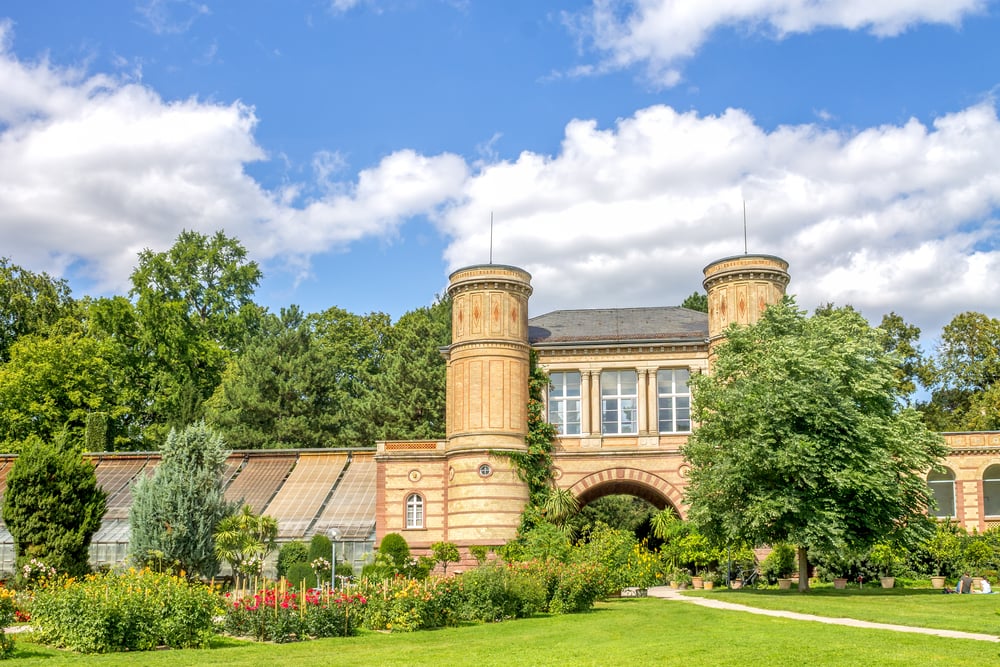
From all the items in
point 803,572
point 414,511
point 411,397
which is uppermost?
point 411,397

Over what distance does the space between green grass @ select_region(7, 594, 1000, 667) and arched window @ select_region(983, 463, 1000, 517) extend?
74.6 feet

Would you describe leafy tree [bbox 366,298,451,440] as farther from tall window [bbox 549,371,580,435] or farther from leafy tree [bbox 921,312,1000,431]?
leafy tree [bbox 921,312,1000,431]

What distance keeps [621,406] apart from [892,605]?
58.7 feet

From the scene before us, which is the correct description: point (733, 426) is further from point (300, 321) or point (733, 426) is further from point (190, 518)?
point (300, 321)

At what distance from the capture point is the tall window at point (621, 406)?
138 ft

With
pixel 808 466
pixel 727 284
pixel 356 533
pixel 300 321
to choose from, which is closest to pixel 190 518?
pixel 356 533

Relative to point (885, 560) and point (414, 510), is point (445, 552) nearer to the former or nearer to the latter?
point (414, 510)

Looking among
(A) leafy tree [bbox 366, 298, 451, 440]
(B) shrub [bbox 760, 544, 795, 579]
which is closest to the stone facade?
(B) shrub [bbox 760, 544, 795, 579]

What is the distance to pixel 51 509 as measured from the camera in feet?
93.9

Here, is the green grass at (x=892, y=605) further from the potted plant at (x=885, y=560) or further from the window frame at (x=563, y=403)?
the window frame at (x=563, y=403)

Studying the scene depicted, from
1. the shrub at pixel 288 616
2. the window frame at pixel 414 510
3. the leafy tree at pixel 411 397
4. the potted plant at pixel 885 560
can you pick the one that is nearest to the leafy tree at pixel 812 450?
the potted plant at pixel 885 560

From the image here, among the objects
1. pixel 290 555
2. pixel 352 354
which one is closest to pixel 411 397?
pixel 352 354

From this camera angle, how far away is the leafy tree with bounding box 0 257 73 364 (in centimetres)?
6366

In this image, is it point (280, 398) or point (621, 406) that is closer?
point (621, 406)
